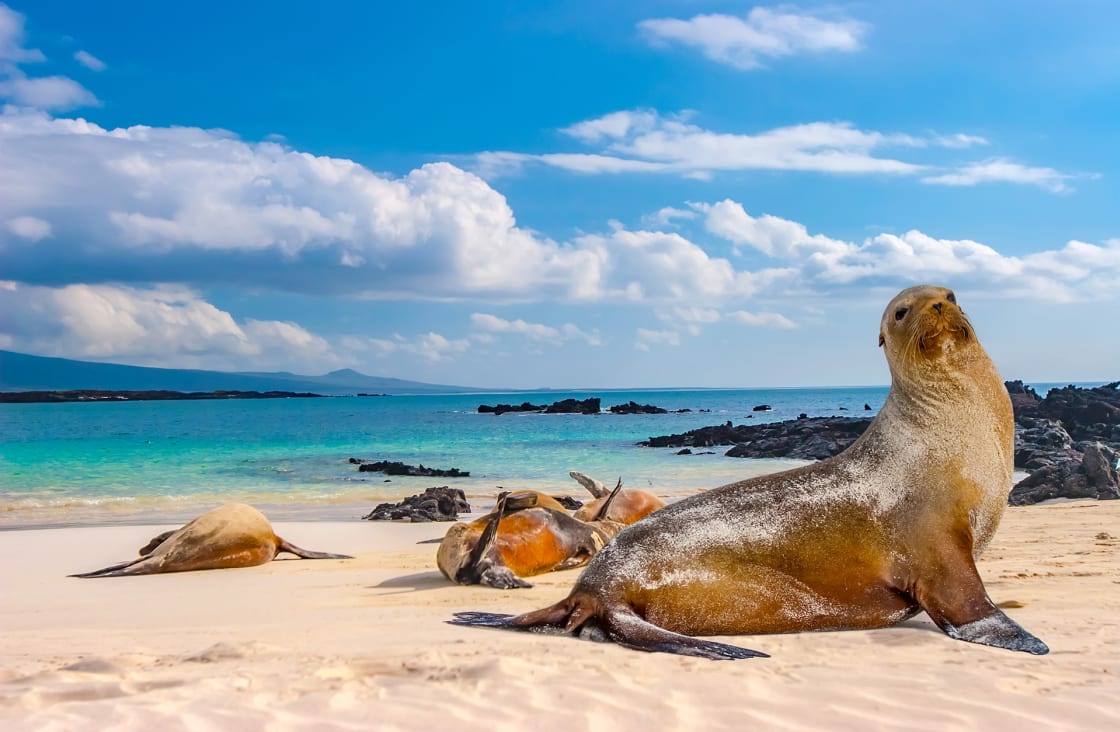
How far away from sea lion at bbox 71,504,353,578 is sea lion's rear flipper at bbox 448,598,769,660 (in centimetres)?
449

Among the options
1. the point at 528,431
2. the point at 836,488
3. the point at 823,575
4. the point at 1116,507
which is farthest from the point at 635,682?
the point at 528,431

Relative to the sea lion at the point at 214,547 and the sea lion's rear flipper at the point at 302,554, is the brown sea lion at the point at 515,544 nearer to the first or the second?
the sea lion's rear flipper at the point at 302,554

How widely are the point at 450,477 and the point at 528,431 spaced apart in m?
30.0

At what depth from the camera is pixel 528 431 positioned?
178 feet

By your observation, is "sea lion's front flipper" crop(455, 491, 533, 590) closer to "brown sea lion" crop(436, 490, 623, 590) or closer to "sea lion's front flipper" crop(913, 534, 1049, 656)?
"brown sea lion" crop(436, 490, 623, 590)

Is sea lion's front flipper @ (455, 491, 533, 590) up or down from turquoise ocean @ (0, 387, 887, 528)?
up

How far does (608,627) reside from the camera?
16.0 ft

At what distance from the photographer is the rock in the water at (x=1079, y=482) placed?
563 inches

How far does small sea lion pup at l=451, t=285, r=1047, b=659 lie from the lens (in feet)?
16.1

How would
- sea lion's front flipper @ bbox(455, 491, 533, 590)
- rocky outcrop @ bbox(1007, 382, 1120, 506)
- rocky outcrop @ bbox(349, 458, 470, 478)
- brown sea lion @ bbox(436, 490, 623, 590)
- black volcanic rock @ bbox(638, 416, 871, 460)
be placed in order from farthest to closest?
black volcanic rock @ bbox(638, 416, 871, 460) < rocky outcrop @ bbox(349, 458, 470, 478) < rocky outcrop @ bbox(1007, 382, 1120, 506) < brown sea lion @ bbox(436, 490, 623, 590) < sea lion's front flipper @ bbox(455, 491, 533, 590)

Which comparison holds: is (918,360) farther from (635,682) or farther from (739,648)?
(635,682)

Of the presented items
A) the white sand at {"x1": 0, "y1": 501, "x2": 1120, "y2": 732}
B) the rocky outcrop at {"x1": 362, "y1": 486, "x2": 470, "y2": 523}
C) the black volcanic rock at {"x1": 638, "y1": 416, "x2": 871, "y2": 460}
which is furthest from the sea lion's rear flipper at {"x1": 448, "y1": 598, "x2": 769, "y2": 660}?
the black volcanic rock at {"x1": 638, "y1": 416, "x2": 871, "y2": 460}

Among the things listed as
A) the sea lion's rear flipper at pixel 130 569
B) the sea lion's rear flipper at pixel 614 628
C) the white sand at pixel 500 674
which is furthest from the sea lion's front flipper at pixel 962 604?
the sea lion's rear flipper at pixel 130 569

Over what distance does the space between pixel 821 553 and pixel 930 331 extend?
1477mm
